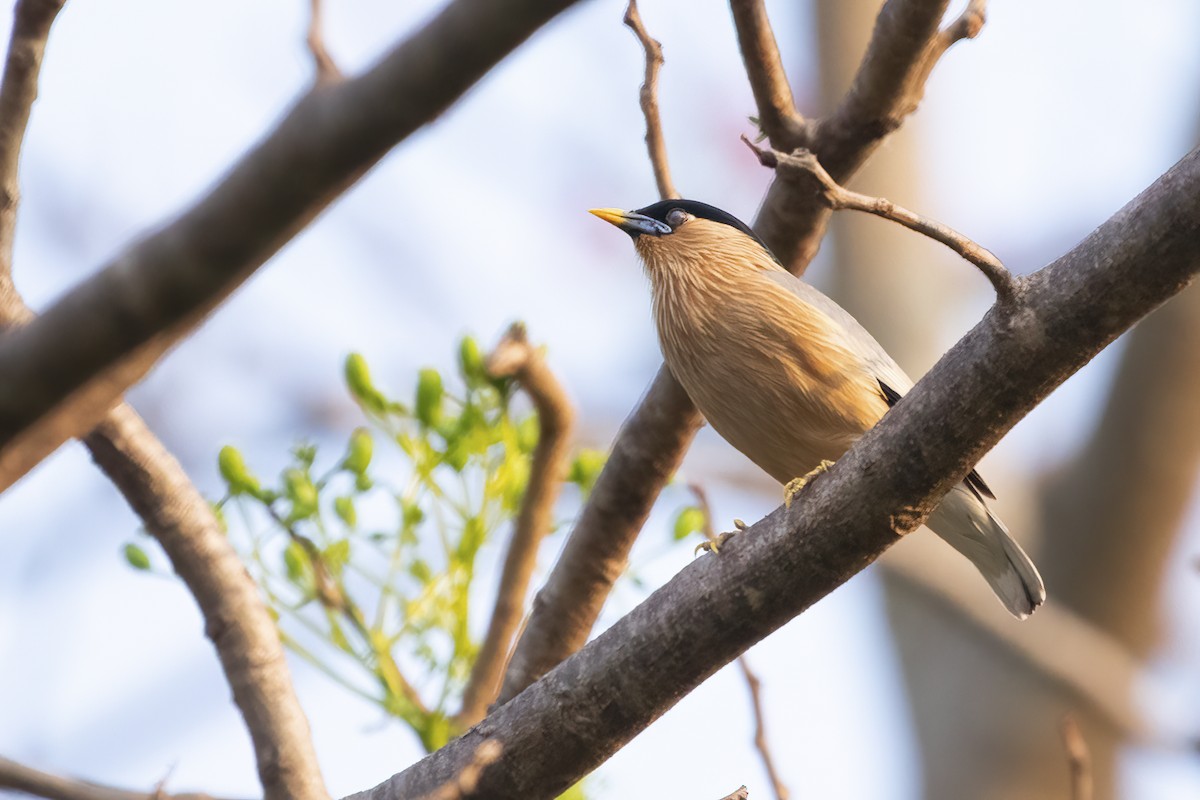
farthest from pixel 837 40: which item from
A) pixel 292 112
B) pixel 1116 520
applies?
pixel 292 112

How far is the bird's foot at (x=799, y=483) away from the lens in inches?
95.4

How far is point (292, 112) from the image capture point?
5.70 ft

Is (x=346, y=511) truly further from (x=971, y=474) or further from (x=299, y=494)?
(x=971, y=474)

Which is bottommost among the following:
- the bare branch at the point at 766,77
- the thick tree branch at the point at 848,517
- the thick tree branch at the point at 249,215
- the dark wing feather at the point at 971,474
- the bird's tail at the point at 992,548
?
the thick tree branch at the point at 848,517

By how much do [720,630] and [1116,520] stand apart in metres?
4.84

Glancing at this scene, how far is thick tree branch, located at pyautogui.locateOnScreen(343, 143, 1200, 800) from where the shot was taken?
203 cm

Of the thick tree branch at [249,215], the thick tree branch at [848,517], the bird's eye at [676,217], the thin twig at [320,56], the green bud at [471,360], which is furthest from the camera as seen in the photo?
the bird's eye at [676,217]

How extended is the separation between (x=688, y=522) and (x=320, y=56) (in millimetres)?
2147

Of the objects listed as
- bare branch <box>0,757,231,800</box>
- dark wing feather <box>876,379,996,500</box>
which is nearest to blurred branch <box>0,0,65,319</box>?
bare branch <box>0,757,231,800</box>

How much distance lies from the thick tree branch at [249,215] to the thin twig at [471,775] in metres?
0.86

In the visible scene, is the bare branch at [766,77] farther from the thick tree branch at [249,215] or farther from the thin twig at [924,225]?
the thick tree branch at [249,215]

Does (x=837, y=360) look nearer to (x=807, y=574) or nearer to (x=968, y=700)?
(x=807, y=574)

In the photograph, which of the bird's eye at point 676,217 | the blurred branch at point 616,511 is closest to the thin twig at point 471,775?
the blurred branch at point 616,511

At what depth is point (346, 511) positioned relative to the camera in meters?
3.37
